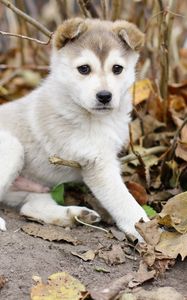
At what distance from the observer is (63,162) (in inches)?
173

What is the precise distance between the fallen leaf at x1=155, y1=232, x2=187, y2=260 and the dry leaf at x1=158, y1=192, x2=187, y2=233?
6 cm

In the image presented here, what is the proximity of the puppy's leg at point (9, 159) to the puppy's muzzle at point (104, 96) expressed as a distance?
31.1 inches

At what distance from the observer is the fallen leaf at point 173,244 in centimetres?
380

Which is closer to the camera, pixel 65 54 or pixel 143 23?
pixel 65 54

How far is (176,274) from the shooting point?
3.74 metres

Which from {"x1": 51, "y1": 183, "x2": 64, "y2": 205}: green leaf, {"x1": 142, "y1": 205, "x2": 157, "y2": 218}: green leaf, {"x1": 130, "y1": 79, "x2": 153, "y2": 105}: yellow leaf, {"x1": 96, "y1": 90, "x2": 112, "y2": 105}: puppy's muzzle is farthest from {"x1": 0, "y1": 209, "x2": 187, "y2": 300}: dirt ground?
{"x1": 130, "y1": 79, "x2": 153, "y2": 105}: yellow leaf

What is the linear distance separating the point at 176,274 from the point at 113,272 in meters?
0.38

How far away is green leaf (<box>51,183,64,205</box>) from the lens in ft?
15.6

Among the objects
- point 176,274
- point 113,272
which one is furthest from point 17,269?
point 176,274

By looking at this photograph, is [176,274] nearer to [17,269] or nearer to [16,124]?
[17,269]

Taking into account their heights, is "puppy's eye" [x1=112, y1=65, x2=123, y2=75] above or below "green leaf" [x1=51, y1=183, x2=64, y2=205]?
above

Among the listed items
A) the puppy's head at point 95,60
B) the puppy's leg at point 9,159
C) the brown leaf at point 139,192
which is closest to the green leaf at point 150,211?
the brown leaf at point 139,192

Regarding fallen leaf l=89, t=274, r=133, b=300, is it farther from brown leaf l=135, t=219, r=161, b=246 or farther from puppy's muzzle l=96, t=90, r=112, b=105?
puppy's muzzle l=96, t=90, r=112, b=105

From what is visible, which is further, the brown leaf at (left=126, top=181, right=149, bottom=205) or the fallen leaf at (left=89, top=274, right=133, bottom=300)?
the brown leaf at (left=126, top=181, right=149, bottom=205)
